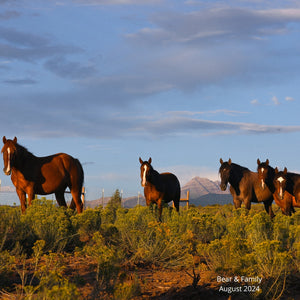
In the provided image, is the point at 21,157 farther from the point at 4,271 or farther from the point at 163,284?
the point at 163,284

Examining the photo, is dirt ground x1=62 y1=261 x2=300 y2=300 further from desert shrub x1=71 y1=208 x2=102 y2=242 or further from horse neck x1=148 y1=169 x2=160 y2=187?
horse neck x1=148 y1=169 x2=160 y2=187

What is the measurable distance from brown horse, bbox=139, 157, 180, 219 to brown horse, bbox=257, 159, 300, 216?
345cm

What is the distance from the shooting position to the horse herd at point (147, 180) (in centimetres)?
1348

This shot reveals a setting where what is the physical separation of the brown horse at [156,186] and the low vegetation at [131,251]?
2384 mm

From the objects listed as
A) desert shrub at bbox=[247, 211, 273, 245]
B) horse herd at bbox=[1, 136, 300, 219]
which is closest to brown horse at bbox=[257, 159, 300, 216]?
horse herd at bbox=[1, 136, 300, 219]

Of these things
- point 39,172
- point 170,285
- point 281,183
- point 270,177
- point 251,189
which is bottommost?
point 170,285

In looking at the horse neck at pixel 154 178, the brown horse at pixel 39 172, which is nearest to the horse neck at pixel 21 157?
the brown horse at pixel 39 172

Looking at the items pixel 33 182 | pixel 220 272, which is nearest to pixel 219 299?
pixel 220 272

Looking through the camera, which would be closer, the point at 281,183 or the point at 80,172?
the point at 281,183

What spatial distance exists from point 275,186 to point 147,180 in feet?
15.1

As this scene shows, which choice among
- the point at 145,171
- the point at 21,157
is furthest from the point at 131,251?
the point at 21,157

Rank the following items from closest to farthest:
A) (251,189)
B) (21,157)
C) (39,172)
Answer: (21,157) < (39,172) < (251,189)

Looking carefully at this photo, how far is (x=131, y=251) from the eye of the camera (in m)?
9.55

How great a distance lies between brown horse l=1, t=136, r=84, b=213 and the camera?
1306 centimetres
